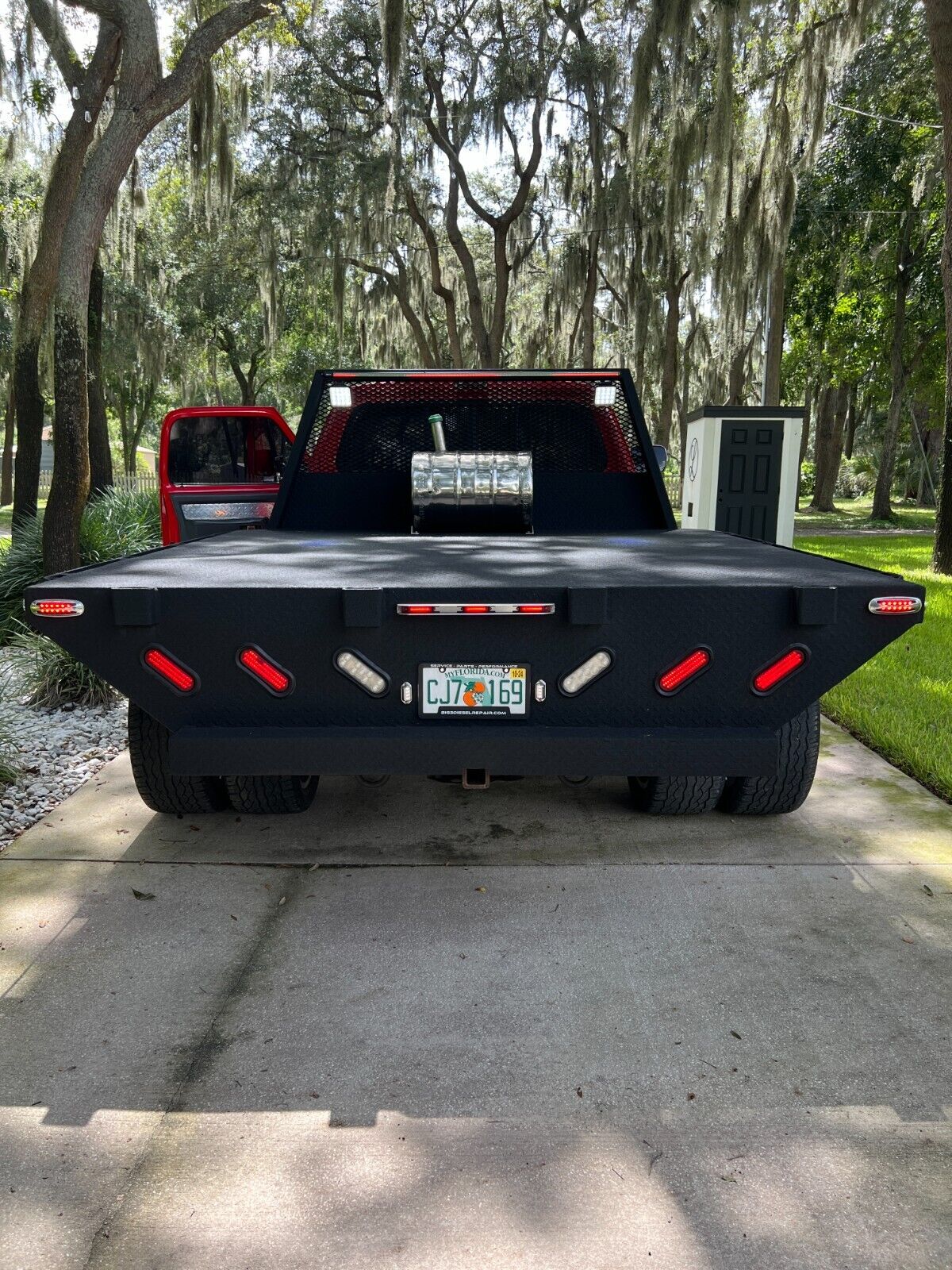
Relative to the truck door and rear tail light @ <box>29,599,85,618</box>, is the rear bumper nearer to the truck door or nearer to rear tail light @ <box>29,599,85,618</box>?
rear tail light @ <box>29,599,85,618</box>

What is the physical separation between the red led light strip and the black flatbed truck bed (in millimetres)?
19

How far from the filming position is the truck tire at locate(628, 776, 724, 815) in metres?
4.09

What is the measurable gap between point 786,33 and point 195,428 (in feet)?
41.4

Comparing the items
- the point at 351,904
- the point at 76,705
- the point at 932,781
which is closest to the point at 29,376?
the point at 76,705

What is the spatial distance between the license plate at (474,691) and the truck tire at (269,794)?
1.17m

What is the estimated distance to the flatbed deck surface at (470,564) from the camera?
10.2ft

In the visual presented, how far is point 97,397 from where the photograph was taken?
14320 mm

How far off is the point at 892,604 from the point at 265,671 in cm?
192

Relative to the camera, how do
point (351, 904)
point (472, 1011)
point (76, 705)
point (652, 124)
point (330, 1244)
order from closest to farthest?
point (330, 1244), point (472, 1011), point (351, 904), point (76, 705), point (652, 124)

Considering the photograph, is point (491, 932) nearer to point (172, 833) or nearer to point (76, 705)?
point (172, 833)

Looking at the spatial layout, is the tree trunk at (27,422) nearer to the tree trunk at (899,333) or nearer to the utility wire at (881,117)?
the utility wire at (881,117)

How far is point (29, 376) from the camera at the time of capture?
32.6 ft

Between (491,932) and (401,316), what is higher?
(401,316)

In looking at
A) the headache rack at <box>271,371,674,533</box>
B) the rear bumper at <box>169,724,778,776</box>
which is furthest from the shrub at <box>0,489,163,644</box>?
the rear bumper at <box>169,724,778,776</box>
